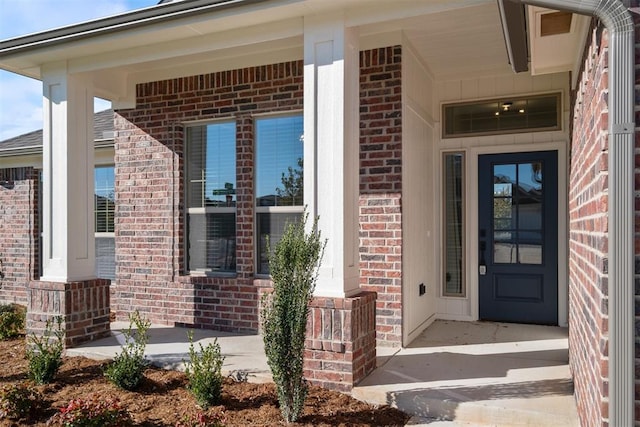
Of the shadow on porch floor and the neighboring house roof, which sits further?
the neighboring house roof

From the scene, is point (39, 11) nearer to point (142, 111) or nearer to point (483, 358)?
point (142, 111)

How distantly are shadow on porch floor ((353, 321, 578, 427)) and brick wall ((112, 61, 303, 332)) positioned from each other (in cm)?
223

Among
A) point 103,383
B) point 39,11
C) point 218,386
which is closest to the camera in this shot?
point 218,386

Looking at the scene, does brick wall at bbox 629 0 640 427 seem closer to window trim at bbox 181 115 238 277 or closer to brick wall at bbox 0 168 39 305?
window trim at bbox 181 115 238 277

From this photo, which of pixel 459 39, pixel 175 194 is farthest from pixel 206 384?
pixel 459 39

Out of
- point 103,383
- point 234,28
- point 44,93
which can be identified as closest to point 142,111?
point 44,93

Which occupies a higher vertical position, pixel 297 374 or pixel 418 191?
pixel 418 191

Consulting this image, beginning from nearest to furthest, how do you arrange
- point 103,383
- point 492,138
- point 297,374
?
point 297,374
point 103,383
point 492,138

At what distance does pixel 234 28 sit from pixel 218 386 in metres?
3.13

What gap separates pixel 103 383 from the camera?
438 centimetres

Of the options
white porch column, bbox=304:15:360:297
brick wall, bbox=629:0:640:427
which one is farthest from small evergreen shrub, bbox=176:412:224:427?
brick wall, bbox=629:0:640:427

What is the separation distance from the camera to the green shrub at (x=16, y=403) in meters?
3.61

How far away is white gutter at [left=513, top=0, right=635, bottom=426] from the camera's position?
2039mm

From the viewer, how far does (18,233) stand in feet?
29.2
